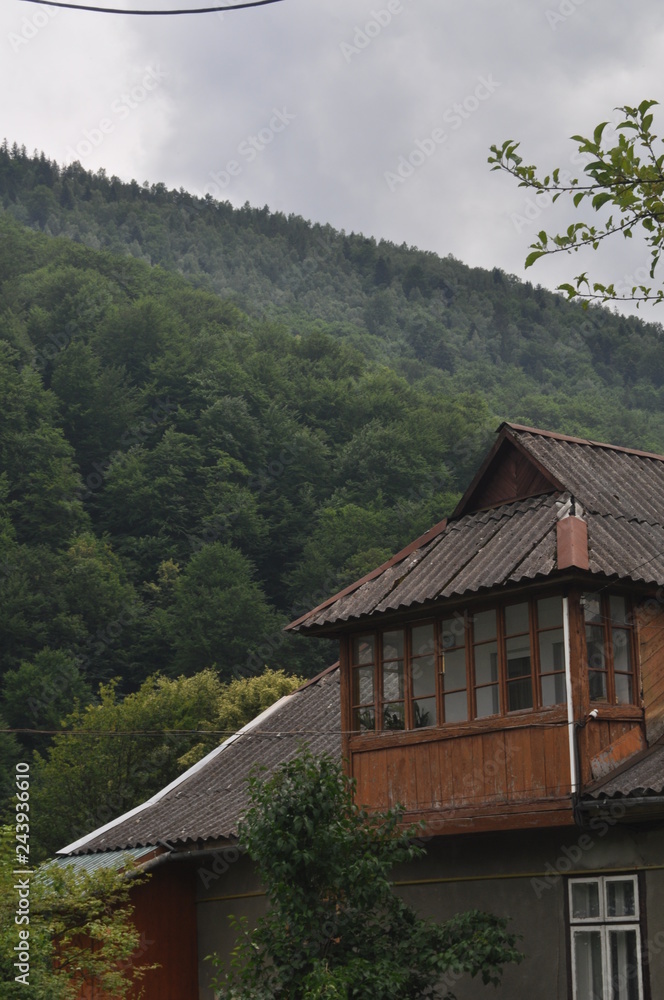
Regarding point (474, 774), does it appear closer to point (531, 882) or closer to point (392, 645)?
point (531, 882)

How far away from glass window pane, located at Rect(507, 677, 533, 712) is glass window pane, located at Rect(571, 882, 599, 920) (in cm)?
202

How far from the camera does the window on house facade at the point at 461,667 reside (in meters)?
15.3

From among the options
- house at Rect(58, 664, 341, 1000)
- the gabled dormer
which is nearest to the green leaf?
the gabled dormer

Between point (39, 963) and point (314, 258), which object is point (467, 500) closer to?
point (39, 963)

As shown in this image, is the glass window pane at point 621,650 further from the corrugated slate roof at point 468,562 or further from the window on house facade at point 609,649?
the corrugated slate roof at point 468,562

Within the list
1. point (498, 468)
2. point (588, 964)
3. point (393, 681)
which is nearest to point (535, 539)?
point (498, 468)

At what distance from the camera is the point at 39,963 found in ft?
49.2

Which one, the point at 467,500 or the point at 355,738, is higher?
the point at 467,500

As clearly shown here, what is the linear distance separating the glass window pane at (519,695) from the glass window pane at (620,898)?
7.02 feet

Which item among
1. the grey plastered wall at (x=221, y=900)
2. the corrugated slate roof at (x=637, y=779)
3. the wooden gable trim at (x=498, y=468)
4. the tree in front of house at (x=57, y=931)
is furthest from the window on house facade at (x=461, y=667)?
the tree in front of house at (x=57, y=931)

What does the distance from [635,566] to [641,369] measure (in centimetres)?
9199

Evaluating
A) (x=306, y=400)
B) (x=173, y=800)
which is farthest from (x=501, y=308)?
(x=173, y=800)

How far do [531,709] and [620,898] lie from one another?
2217 mm

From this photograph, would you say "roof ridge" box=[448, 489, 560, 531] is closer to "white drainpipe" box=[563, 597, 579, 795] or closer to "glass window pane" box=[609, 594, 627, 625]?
"glass window pane" box=[609, 594, 627, 625]
